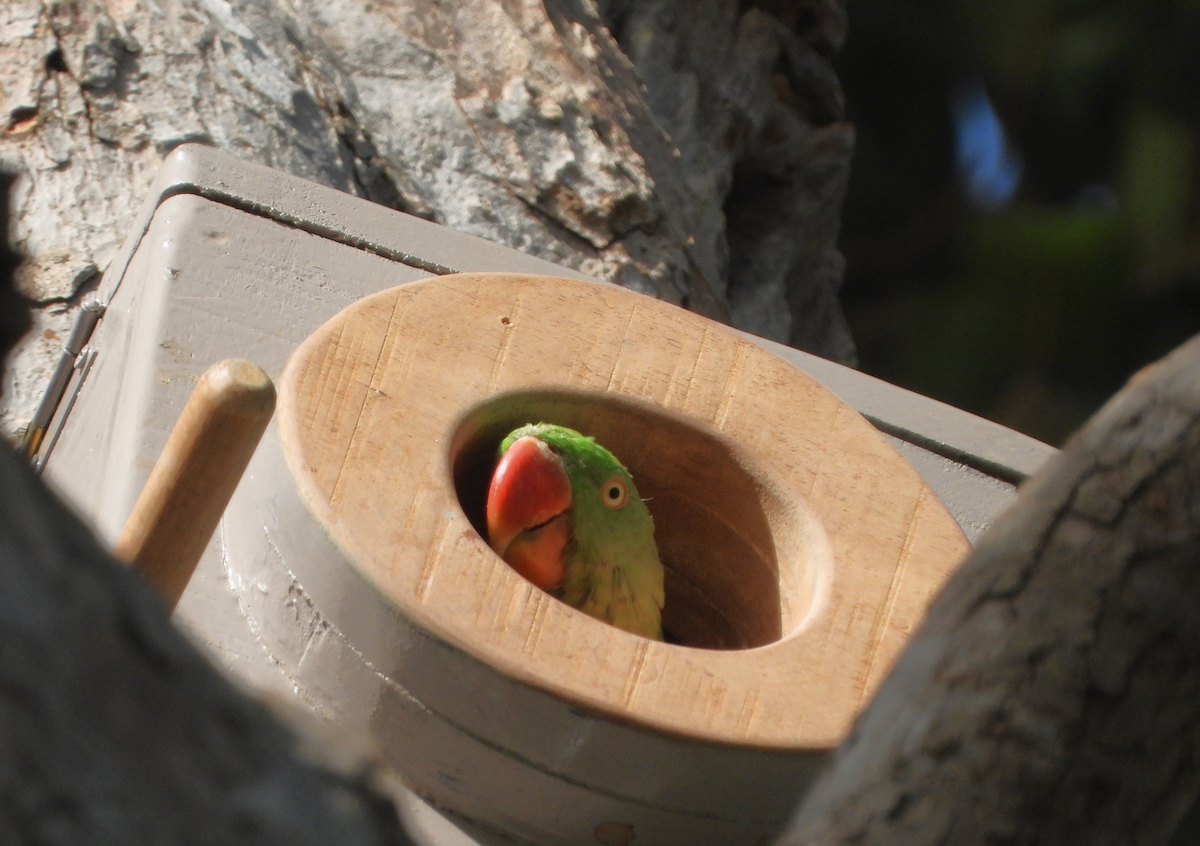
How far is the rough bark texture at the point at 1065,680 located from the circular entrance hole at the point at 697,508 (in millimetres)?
626

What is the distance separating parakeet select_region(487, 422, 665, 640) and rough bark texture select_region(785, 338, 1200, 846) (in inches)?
32.2

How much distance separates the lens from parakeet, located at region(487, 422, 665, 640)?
5.28 feet

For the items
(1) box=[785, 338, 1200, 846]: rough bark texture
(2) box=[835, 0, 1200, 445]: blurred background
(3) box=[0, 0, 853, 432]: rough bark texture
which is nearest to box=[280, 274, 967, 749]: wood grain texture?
(1) box=[785, 338, 1200, 846]: rough bark texture

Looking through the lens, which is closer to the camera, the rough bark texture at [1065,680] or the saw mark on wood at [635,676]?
the rough bark texture at [1065,680]

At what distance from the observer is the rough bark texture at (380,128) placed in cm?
230

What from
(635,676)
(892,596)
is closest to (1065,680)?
(635,676)

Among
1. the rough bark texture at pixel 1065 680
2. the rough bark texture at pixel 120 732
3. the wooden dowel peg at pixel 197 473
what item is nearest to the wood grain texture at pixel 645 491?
the wooden dowel peg at pixel 197 473

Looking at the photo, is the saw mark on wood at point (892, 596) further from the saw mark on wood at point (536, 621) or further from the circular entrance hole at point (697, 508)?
the saw mark on wood at point (536, 621)

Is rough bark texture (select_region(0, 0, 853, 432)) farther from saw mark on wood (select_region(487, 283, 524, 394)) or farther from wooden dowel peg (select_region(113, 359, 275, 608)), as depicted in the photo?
wooden dowel peg (select_region(113, 359, 275, 608))

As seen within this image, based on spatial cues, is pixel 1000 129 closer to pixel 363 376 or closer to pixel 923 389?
pixel 923 389

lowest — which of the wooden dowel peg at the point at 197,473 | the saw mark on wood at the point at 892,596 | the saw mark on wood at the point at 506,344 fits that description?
the saw mark on wood at the point at 892,596

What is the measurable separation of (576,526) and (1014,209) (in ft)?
28.4

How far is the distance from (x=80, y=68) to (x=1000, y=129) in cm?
864

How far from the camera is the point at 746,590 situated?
1724 millimetres
